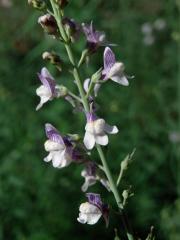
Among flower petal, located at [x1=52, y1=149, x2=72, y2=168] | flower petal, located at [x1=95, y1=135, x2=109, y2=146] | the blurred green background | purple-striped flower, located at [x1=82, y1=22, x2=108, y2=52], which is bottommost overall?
the blurred green background

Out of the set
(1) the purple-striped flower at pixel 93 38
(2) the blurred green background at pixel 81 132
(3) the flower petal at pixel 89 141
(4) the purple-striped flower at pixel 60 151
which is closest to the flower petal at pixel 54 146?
(4) the purple-striped flower at pixel 60 151

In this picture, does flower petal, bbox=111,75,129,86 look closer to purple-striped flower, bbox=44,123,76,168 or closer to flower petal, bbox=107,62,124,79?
flower petal, bbox=107,62,124,79

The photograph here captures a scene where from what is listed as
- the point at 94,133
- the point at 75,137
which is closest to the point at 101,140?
the point at 94,133

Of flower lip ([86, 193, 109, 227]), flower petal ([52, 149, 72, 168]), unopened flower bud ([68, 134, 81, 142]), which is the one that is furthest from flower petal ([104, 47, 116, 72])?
flower lip ([86, 193, 109, 227])

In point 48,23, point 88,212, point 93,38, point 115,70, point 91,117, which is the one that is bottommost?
point 88,212

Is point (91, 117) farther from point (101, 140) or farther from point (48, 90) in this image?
point (48, 90)

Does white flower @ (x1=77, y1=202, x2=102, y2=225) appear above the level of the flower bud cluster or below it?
below

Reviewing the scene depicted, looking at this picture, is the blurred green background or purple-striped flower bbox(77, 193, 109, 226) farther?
the blurred green background
